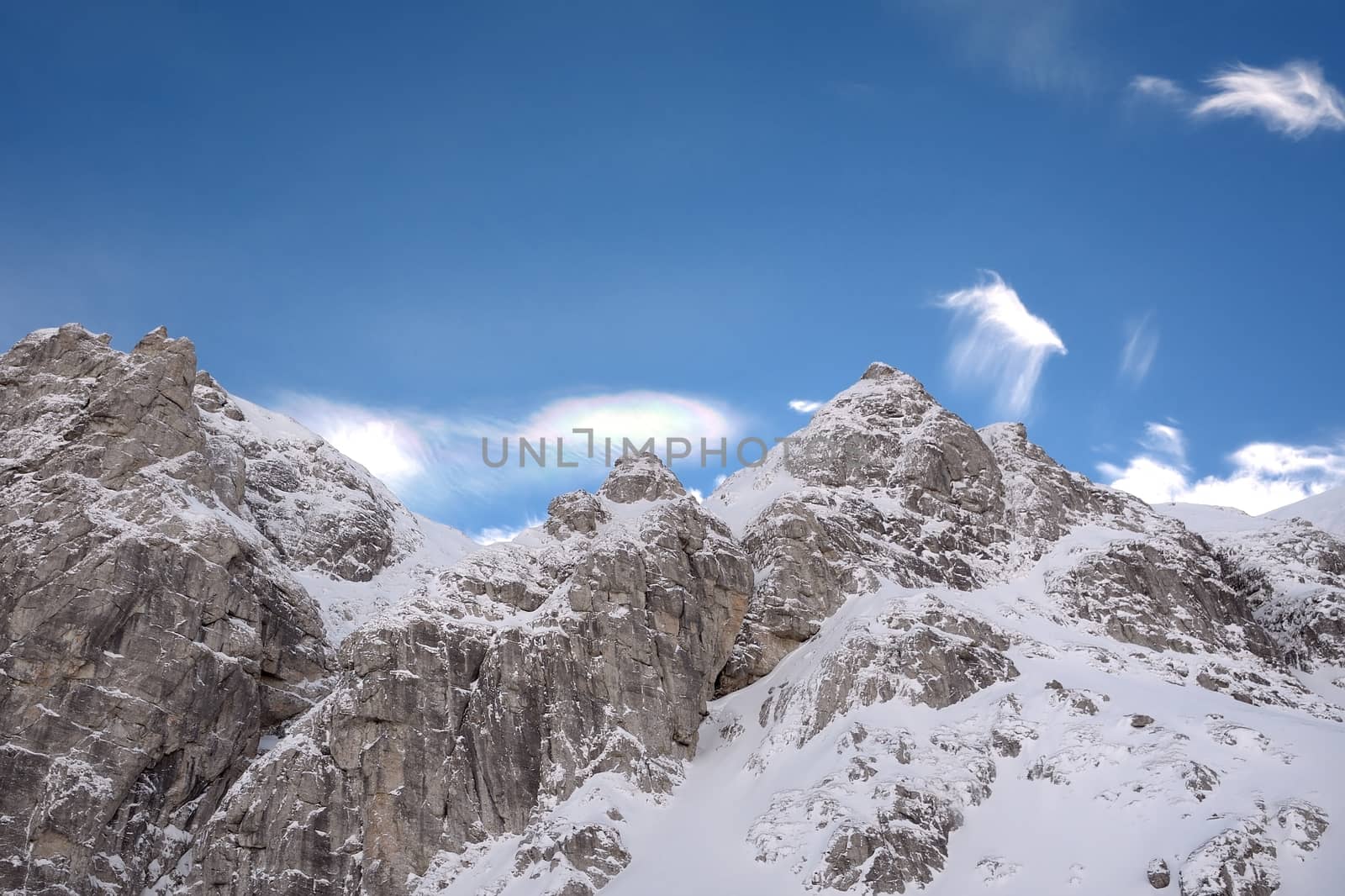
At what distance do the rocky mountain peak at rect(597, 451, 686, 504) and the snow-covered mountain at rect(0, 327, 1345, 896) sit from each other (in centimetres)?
50

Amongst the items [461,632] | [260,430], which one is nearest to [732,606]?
[461,632]

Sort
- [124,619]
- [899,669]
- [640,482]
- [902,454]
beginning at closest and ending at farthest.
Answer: [124,619], [899,669], [640,482], [902,454]

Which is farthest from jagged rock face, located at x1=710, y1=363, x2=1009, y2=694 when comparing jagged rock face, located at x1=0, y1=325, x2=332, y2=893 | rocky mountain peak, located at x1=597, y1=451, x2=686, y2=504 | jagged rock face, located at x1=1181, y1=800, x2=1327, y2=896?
jagged rock face, located at x1=1181, y1=800, x2=1327, y2=896

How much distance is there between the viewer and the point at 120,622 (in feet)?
267

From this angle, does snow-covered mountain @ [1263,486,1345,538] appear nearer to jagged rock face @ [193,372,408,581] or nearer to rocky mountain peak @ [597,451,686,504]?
rocky mountain peak @ [597,451,686,504]

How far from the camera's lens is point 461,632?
84.9 m

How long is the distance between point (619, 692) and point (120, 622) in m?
36.4

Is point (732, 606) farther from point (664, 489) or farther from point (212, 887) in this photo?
point (212, 887)

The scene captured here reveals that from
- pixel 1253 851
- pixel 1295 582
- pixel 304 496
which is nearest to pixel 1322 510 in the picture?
pixel 1295 582

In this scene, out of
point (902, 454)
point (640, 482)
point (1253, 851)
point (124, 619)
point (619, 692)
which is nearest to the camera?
point (1253, 851)

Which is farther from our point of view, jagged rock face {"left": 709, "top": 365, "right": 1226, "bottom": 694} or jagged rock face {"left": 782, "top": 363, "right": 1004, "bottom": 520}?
jagged rock face {"left": 782, "top": 363, "right": 1004, "bottom": 520}

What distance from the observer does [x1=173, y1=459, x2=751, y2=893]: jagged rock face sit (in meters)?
73.5

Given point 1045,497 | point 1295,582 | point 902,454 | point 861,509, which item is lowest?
point 1295,582

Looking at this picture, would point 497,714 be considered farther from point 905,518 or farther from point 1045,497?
point 1045,497
